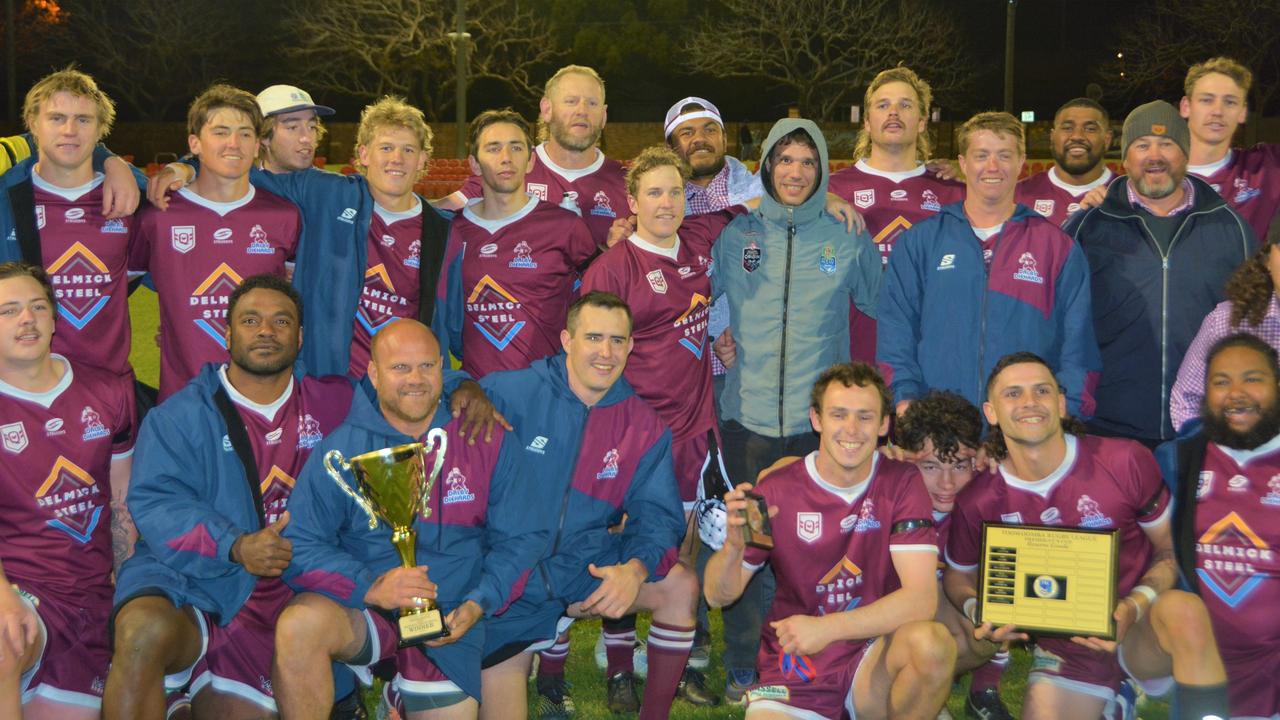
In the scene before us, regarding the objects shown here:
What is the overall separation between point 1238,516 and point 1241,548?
13cm

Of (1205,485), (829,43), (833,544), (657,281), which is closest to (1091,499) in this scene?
(1205,485)

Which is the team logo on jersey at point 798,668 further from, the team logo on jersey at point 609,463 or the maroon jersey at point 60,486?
the maroon jersey at point 60,486

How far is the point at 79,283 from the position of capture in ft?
19.1

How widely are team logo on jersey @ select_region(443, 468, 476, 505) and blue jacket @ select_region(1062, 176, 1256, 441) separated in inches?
124

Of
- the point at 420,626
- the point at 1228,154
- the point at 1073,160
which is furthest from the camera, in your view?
the point at 1073,160

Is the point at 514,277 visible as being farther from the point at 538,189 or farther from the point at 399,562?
the point at 399,562

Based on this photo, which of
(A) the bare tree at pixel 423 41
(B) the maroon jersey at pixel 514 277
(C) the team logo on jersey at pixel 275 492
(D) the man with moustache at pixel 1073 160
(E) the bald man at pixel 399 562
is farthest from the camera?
(A) the bare tree at pixel 423 41

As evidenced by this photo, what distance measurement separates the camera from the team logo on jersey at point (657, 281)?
232 inches

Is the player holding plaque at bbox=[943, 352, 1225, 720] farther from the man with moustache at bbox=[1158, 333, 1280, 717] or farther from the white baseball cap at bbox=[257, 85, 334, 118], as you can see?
the white baseball cap at bbox=[257, 85, 334, 118]

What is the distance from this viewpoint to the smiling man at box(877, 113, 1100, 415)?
18.3 ft

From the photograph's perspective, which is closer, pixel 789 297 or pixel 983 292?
pixel 983 292

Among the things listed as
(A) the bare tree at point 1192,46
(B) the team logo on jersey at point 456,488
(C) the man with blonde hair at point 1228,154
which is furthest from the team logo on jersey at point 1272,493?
(A) the bare tree at point 1192,46

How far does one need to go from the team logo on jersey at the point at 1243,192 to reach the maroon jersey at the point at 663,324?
297 cm

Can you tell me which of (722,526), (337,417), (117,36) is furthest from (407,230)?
(117,36)
